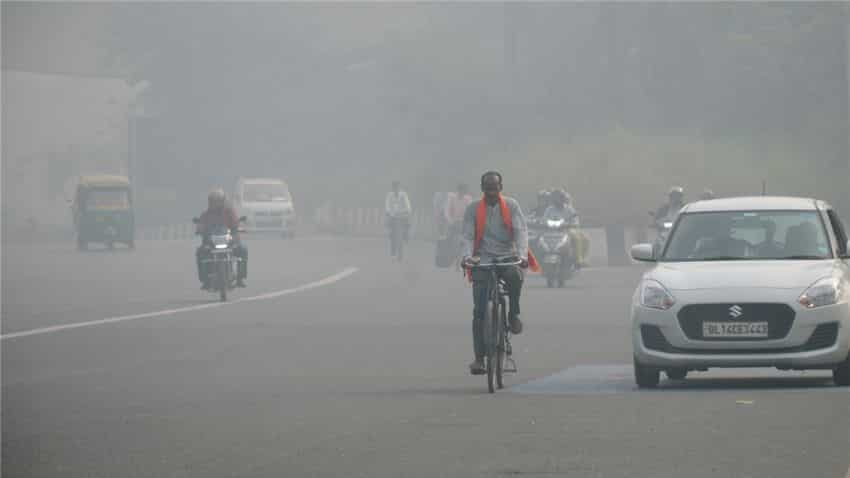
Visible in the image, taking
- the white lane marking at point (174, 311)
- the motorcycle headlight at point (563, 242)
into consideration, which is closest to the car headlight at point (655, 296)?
the white lane marking at point (174, 311)

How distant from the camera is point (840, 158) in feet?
178

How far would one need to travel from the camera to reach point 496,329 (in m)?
14.9

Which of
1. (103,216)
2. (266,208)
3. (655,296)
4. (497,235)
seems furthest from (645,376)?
(266,208)

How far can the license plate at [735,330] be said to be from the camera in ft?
46.4

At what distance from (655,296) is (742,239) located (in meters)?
1.60

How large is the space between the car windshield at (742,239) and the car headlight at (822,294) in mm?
915

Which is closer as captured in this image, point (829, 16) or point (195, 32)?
point (829, 16)

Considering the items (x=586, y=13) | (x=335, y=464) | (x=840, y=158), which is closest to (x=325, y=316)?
(x=335, y=464)

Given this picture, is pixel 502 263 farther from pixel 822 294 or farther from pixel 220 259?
pixel 220 259

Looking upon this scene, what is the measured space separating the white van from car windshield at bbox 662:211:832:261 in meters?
51.3

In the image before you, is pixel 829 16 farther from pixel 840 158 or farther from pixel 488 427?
pixel 488 427

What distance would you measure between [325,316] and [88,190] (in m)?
36.6

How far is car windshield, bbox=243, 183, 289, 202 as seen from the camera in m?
67.8

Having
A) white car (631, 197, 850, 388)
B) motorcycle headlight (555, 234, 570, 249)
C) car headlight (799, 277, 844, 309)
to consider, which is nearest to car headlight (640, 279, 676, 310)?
white car (631, 197, 850, 388)
